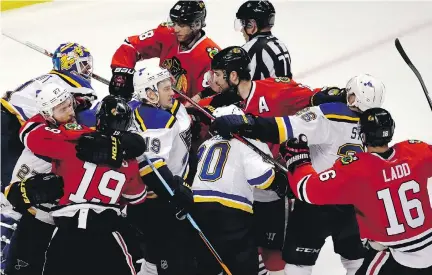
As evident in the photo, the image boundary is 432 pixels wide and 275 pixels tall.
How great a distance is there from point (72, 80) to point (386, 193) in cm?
164

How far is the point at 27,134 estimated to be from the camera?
2969mm

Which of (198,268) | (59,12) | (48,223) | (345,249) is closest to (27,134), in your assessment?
(48,223)

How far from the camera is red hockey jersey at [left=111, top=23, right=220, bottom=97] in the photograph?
4.25 m

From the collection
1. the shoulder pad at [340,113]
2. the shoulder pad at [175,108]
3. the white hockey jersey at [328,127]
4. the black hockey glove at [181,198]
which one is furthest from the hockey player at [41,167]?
the shoulder pad at [340,113]

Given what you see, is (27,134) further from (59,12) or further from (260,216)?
(59,12)

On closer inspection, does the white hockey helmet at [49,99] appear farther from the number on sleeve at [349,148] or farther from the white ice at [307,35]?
the white ice at [307,35]

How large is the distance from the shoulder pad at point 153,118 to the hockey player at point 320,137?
0.67 feet

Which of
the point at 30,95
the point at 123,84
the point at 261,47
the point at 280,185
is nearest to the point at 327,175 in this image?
the point at 280,185

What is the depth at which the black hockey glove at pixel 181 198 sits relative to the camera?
319 cm

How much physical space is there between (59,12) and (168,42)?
326cm

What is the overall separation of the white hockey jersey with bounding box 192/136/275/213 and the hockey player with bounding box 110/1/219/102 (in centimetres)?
100

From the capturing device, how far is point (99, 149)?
2803mm

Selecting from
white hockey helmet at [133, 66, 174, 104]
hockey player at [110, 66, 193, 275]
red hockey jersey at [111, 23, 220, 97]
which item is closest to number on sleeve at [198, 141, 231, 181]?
hockey player at [110, 66, 193, 275]

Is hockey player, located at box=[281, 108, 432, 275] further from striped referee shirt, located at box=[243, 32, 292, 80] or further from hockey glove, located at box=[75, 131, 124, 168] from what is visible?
striped referee shirt, located at box=[243, 32, 292, 80]
